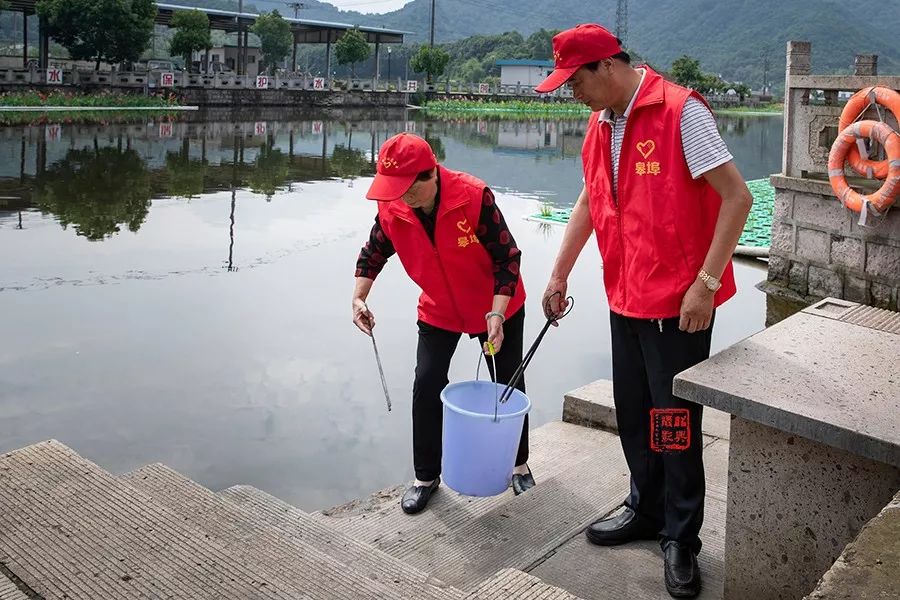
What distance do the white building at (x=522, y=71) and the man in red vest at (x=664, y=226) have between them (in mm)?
51218

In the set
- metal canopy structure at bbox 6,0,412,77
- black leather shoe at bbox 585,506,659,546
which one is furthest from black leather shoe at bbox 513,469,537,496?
metal canopy structure at bbox 6,0,412,77

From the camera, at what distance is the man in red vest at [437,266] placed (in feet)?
9.08

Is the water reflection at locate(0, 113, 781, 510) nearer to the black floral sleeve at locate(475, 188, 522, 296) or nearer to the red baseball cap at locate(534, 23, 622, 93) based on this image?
the black floral sleeve at locate(475, 188, 522, 296)

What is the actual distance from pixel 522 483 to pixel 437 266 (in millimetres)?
788

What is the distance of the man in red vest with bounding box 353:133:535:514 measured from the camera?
109 inches

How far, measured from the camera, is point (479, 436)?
2.79 m

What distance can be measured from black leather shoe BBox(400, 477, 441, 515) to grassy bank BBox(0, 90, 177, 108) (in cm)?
2369

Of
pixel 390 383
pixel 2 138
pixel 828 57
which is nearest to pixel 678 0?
pixel 828 57

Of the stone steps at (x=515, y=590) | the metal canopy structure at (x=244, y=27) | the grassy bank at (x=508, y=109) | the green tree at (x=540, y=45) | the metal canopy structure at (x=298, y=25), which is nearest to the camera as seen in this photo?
the stone steps at (x=515, y=590)

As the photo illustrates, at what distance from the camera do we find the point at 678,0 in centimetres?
14125

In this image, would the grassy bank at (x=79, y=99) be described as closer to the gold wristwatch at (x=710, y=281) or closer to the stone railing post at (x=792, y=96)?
the stone railing post at (x=792, y=96)

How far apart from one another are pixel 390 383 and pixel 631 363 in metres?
2.38

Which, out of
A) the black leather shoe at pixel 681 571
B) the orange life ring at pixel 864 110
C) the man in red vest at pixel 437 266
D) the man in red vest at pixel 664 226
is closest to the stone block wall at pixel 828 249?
the orange life ring at pixel 864 110

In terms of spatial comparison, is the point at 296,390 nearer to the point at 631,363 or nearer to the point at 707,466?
the point at 707,466
